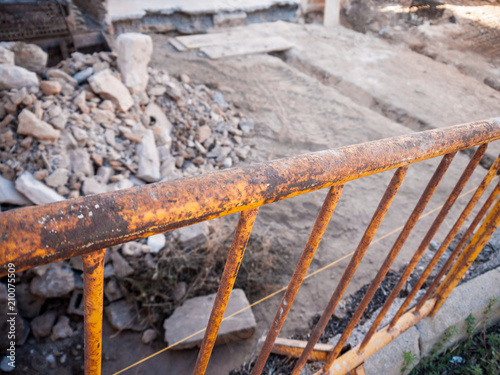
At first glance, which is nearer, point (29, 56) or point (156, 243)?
point (156, 243)

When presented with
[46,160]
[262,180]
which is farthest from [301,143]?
[262,180]

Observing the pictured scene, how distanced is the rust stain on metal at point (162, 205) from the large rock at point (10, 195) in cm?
342

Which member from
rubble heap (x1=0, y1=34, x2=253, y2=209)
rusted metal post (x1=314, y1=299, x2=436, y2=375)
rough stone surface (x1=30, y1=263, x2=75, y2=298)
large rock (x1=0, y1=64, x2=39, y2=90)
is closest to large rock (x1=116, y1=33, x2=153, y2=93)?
rubble heap (x1=0, y1=34, x2=253, y2=209)

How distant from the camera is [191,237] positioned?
3.50 meters

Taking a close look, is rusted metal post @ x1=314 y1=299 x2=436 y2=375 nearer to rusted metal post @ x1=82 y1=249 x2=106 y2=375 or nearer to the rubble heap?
rusted metal post @ x1=82 y1=249 x2=106 y2=375

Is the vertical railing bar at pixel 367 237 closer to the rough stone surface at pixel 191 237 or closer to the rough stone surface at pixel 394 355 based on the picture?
the rough stone surface at pixel 394 355

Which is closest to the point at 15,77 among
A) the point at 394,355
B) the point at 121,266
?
the point at 121,266

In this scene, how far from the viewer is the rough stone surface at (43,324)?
9.58 ft

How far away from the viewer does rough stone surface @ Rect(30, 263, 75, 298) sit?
297 cm

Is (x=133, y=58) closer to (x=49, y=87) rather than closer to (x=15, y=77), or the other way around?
(x=49, y=87)

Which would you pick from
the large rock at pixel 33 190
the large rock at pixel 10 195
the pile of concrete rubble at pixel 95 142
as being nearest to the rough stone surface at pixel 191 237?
the pile of concrete rubble at pixel 95 142

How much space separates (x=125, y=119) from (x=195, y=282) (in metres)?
2.42

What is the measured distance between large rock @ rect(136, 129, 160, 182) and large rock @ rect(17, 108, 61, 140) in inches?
37.1

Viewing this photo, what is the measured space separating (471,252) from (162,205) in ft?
5.63
